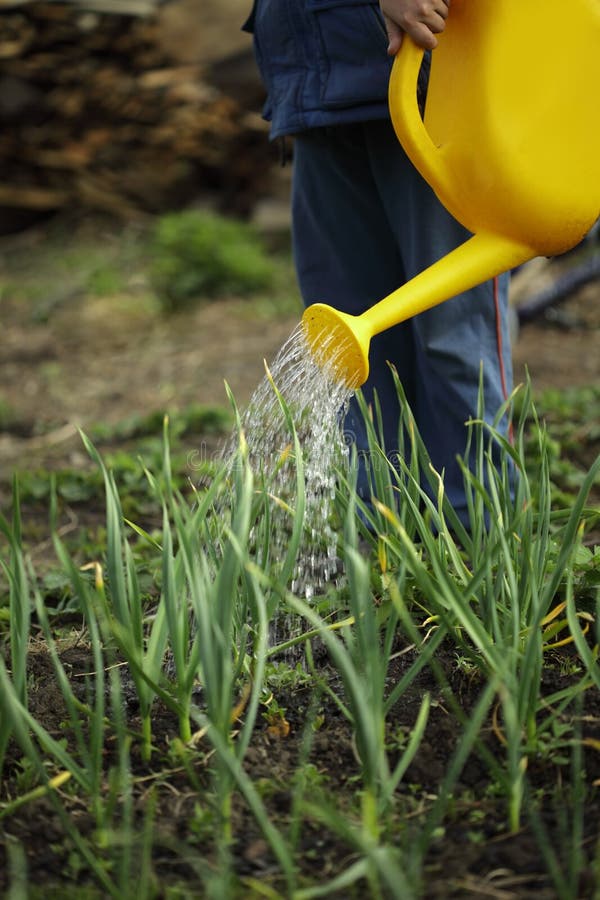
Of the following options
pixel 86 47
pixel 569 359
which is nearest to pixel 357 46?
pixel 569 359

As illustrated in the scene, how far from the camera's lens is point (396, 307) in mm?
1471

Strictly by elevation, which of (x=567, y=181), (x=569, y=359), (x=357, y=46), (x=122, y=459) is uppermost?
(x=357, y=46)

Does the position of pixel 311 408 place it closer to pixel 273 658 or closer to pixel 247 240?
pixel 273 658

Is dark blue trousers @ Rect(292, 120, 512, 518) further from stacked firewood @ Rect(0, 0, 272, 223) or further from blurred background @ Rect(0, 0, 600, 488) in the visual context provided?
stacked firewood @ Rect(0, 0, 272, 223)

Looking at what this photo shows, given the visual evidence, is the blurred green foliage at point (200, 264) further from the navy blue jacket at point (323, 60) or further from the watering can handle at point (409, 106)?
the watering can handle at point (409, 106)

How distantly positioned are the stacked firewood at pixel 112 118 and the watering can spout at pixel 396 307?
388 centimetres

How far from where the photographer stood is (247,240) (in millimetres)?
4887

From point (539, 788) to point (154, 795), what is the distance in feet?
1.40

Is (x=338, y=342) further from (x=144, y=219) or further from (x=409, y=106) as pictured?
(x=144, y=219)

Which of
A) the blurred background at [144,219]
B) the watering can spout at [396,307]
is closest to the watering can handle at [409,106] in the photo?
the watering can spout at [396,307]

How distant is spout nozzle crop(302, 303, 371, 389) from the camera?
1.44 m

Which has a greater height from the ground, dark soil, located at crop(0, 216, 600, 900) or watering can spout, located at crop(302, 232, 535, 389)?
watering can spout, located at crop(302, 232, 535, 389)

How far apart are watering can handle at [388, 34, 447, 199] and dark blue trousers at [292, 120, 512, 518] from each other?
0.33m

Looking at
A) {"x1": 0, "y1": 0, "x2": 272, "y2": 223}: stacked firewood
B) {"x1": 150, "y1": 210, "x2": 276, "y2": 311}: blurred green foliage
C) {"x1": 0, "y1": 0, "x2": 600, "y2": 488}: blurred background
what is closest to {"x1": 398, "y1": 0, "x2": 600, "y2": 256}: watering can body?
{"x1": 0, "y1": 0, "x2": 600, "y2": 488}: blurred background
